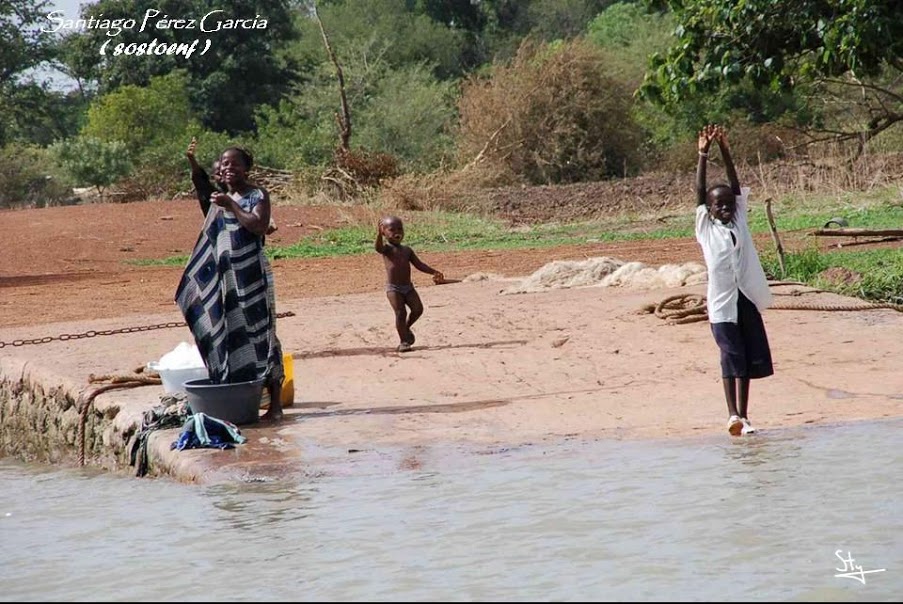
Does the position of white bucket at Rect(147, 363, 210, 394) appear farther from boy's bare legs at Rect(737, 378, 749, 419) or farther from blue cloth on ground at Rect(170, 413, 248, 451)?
boy's bare legs at Rect(737, 378, 749, 419)

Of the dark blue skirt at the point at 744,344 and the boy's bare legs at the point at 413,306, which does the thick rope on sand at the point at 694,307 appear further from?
the dark blue skirt at the point at 744,344

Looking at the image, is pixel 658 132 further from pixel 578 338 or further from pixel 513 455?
pixel 513 455

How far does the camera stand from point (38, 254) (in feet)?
68.8

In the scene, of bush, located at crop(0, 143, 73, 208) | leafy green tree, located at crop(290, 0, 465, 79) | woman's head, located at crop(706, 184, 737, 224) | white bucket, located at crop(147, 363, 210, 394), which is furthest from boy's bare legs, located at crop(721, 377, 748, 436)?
leafy green tree, located at crop(290, 0, 465, 79)

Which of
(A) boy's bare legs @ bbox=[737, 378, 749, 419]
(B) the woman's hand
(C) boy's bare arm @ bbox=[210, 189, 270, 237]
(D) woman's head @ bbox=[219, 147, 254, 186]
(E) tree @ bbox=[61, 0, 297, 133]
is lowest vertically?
(A) boy's bare legs @ bbox=[737, 378, 749, 419]

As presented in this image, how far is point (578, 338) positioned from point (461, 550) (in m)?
5.32

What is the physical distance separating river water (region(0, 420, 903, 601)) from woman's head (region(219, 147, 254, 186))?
1763 millimetres

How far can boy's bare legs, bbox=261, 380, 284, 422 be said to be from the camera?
333 inches

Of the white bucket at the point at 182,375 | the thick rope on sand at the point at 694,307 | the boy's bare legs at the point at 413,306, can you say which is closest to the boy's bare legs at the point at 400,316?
the boy's bare legs at the point at 413,306

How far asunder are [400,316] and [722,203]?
3505mm

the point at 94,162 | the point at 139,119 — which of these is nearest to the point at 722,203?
the point at 94,162

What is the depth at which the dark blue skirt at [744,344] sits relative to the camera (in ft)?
25.8

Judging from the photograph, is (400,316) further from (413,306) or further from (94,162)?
(94,162)

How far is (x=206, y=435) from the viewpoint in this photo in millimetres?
7758
